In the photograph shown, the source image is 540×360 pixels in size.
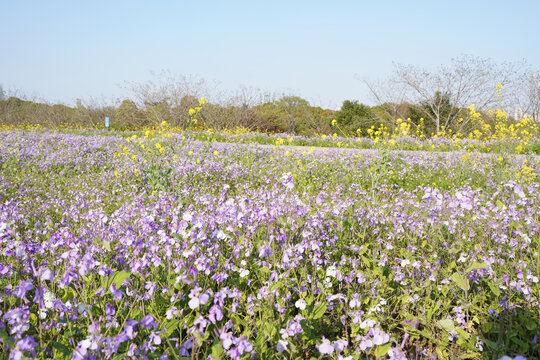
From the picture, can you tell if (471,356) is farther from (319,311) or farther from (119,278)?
(119,278)

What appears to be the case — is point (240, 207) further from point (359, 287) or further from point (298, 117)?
point (298, 117)

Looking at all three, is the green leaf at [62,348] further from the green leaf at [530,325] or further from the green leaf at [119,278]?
the green leaf at [530,325]

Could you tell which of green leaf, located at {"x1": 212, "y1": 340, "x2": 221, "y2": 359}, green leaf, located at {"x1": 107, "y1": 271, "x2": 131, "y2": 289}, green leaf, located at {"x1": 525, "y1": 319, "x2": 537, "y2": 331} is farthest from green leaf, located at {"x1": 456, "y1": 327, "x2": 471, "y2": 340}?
green leaf, located at {"x1": 107, "y1": 271, "x2": 131, "y2": 289}

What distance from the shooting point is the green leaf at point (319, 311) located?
216cm

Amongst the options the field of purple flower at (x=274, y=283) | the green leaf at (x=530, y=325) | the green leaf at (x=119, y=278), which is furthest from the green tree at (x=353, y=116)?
the green leaf at (x=119, y=278)

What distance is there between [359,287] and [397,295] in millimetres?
303

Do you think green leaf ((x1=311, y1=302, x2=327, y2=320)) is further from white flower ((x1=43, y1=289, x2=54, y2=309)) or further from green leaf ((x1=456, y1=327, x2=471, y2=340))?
white flower ((x1=43, y1=289, x2=54, y2=309))

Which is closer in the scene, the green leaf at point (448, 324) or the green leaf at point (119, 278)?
the green leaf at point (119, 278)

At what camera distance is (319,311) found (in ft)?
7.15

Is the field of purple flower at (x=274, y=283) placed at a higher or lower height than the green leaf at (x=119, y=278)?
lower

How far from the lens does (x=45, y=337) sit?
207 cm

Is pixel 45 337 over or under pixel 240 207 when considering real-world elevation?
under

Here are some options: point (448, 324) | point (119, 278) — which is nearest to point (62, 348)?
point (119, 278)

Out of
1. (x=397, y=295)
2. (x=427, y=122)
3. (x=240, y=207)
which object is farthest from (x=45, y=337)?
(x=427, y=122)
